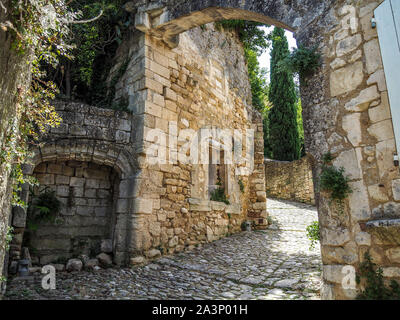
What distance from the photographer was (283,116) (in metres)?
16.3

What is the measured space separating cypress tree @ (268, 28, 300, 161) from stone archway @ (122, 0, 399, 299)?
1332cm

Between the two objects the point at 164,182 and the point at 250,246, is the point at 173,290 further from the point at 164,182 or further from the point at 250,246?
the point at 250,246

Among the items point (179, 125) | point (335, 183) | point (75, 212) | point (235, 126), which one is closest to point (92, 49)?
point (179, 125)

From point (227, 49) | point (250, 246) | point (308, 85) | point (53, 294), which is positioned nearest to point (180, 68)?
point (227, 49)

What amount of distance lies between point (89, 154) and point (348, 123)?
355 cm

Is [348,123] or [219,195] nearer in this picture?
[348,123]

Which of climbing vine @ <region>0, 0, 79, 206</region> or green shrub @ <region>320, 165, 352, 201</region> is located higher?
climbing vine @ <region>0, 0, 79, 206</region>

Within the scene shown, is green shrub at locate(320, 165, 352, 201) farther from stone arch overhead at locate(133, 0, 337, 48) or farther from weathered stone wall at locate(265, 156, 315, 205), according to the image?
weathered stone wall at locate(265, 156, 315, 205)

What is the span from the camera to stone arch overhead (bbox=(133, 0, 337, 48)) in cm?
320

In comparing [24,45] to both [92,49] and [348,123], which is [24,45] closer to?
[348,123]

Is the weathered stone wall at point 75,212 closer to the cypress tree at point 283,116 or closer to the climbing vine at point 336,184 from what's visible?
the climbing vine at point 336,184

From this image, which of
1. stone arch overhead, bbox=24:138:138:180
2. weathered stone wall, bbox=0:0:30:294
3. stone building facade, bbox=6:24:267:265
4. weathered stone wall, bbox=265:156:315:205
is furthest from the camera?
weathered stone wall, bbox=265:156:315:205

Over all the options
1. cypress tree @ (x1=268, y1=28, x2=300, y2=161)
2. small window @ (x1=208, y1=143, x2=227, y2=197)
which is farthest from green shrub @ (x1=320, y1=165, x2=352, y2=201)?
cypress tree @ (x1=268, y1=28, x2=300, y2=161)

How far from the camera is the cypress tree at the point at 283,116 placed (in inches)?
635
